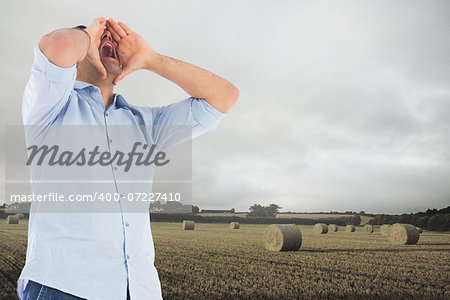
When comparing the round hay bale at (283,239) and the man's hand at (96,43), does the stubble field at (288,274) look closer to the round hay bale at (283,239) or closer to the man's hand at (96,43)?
the round hay bale at (283,239)

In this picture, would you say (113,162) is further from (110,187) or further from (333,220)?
(333,220)

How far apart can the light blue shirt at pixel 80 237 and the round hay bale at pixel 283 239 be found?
1143cm

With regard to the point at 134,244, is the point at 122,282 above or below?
below

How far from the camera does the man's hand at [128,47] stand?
1.51m

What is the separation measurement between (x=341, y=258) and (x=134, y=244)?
9874mm

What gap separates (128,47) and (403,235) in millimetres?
16032

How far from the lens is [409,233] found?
604 inches

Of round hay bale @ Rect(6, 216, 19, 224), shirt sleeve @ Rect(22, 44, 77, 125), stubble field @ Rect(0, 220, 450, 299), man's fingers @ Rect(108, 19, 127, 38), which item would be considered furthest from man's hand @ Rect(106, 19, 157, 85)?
round hay bale @ Rect(6, 216, 19, 224)

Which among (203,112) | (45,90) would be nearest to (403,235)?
(203,112)

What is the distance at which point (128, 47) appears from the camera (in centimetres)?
152

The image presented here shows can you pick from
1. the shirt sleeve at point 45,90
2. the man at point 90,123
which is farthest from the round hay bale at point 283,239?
the shirt sleeve at point 45,90

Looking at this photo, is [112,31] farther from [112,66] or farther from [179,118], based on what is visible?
[179,118]

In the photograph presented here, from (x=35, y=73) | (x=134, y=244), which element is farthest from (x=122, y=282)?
(x=35, y=73)

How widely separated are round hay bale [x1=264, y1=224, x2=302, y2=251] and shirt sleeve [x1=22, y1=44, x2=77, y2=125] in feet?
38.2
